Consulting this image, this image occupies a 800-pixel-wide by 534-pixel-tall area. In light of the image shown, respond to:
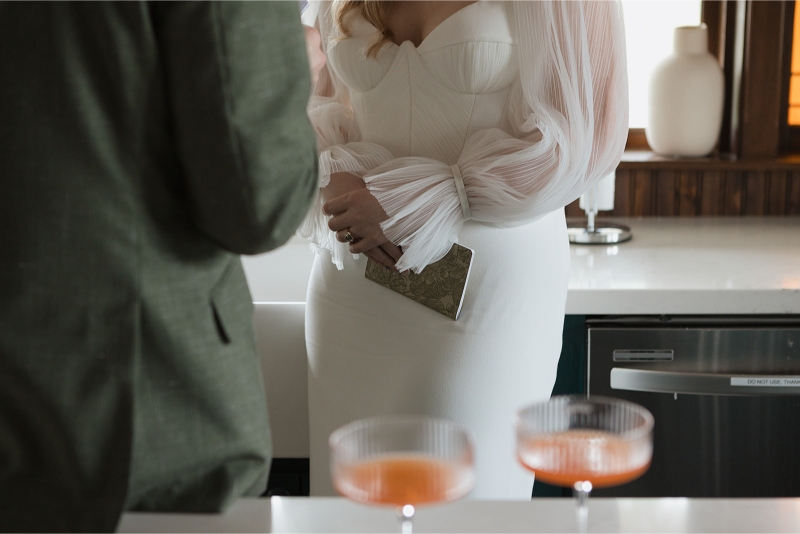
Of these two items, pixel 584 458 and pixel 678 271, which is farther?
pixel 678 271

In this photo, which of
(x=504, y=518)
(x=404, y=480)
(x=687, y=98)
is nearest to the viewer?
(x=404, y=480)

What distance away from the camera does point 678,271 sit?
64.2 inches

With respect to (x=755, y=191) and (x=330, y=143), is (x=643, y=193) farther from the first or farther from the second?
(x=330, y=143)

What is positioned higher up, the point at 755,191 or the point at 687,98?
the point at 687,98

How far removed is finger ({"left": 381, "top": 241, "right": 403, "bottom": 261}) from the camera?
1130mm

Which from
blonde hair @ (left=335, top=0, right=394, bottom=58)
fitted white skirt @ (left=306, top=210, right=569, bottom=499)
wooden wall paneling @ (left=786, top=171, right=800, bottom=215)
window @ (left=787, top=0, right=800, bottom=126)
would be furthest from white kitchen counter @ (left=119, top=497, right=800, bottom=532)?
window @ (left=787, top=0, right=800, bottom=126)

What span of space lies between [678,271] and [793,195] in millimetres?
785

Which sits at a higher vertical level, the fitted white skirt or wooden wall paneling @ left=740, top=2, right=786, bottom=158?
wooden wall paneling @ left=740, top=2, right=786, bottom=158

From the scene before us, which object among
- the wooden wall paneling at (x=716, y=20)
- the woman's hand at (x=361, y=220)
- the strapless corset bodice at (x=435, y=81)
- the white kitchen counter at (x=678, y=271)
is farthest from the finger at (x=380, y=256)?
the wooden wall paneling at (x=716, y=20)

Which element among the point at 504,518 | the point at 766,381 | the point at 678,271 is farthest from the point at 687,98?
the point at 504,518

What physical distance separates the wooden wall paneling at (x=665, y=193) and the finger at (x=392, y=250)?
1.31 m

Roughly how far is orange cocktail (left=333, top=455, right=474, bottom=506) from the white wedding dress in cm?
62

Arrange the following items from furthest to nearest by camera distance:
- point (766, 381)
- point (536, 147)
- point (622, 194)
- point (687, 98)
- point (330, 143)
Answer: point (622, 194) → point (687, 98) → point (766, 381) → point (330, 143) → point (536, 147)

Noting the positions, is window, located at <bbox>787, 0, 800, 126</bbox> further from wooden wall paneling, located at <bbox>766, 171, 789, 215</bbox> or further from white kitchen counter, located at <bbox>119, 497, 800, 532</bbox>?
white kitchen counter, located at <bbox>119, 497, 800, 532</bbox>
